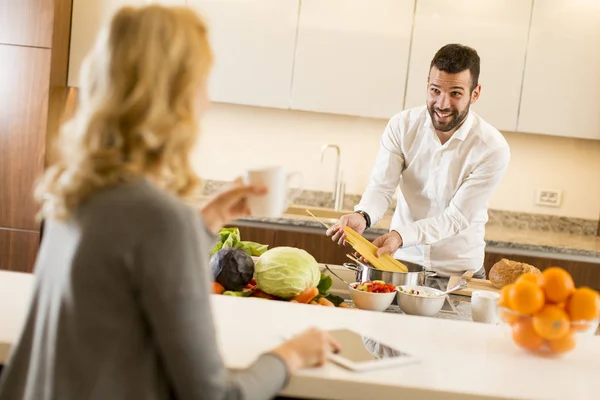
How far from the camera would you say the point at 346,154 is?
4.43 meters

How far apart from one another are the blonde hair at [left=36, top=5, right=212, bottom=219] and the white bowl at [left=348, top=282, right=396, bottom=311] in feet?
3.12

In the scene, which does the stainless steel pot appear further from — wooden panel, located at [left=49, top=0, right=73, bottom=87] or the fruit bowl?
wooden panel, located at [left=49, top=0, right=73, bottom=87]

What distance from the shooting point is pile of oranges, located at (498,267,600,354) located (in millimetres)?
1431

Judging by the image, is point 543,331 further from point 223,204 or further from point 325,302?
point 223,204

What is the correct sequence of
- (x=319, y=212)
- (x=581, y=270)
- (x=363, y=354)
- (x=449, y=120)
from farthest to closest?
(x=319, y=212)
(x=581, y=270)
(x=449, y=120)
(x=363, y=354)

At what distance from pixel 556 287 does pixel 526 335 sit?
12cm

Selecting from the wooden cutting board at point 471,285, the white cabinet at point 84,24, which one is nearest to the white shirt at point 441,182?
the wooden cutting board at point 471,285

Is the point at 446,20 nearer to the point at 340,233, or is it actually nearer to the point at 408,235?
the point at 408,235

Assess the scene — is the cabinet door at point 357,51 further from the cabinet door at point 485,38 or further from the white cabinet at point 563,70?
the white cabinet at point 563,70

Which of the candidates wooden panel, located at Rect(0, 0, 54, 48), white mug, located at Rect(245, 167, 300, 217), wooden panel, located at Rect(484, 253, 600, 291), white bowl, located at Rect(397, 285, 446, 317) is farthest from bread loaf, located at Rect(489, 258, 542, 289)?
wooden panel, located at Rect(0, 0, 54, 48)

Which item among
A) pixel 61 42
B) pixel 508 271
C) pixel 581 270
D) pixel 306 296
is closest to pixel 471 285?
pixel 508 271

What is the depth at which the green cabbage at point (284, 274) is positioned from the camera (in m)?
1.84

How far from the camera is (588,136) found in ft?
13.2

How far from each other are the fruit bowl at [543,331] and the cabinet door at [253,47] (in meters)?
2.74
